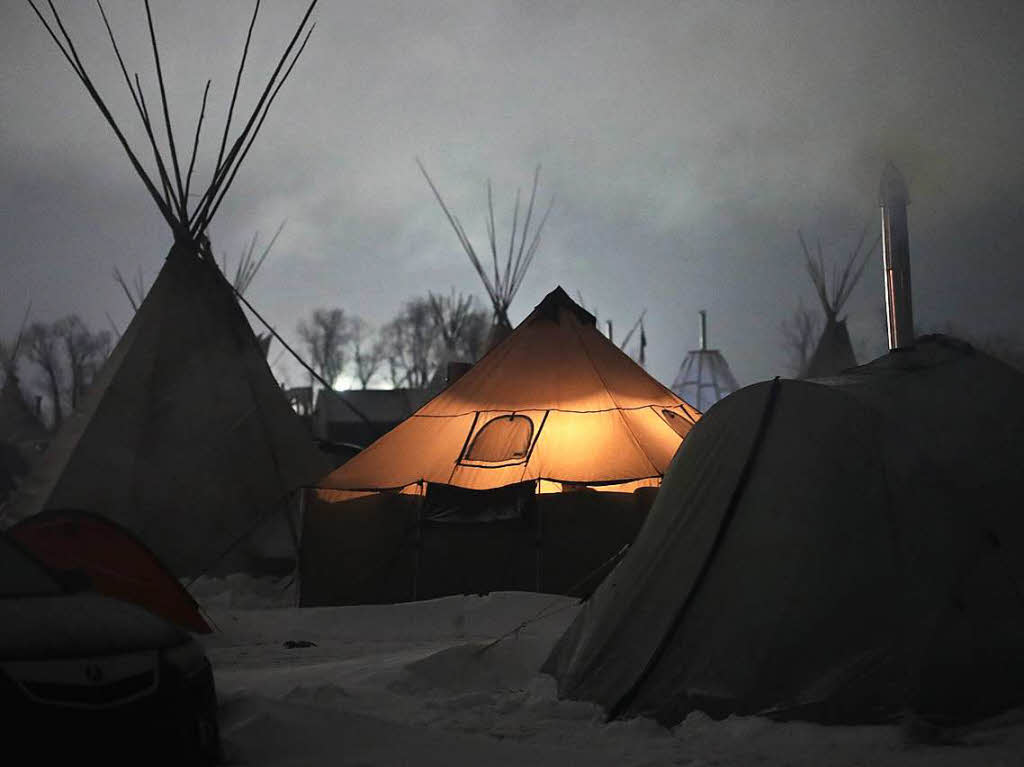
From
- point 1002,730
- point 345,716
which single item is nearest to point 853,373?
point 1002,730

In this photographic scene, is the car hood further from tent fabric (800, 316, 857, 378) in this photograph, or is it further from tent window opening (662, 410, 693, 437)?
tent fabric (800, 316, 857, 378)

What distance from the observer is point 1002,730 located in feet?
11.3

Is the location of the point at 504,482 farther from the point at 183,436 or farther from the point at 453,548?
the point at 183,436

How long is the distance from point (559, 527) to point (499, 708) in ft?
11.6

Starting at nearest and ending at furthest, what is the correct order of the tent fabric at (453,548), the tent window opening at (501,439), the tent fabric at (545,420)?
the tent fabric at (453,548), the tent fabric at (545,420), the tent window opening at (501,439)

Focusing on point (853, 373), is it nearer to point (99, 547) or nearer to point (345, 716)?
point (345, 716)

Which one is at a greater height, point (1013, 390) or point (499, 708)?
point (1013, 390)

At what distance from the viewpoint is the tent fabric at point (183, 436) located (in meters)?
9.03

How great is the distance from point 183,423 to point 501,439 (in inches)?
128

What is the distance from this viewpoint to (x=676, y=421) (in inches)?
343

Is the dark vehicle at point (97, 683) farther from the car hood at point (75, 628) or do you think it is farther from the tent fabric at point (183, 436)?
the tent fabric at point (183, 436)

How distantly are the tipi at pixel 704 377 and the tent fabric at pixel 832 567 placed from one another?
20813 mm

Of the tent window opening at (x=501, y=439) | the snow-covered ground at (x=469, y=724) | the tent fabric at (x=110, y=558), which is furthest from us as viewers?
the tent window opening at (x=501, y=439)

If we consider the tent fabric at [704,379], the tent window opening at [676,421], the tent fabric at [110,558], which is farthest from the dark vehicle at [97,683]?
the tent fabric at [704,379]
